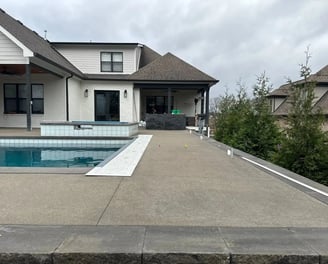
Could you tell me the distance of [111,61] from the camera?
20.3 m

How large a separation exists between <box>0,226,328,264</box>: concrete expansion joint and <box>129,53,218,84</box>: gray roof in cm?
1553

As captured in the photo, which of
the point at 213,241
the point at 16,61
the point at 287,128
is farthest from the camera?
the point at 16,61

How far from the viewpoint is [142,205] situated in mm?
3578

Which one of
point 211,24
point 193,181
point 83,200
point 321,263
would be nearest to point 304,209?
point 321,263

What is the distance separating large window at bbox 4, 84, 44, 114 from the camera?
1692 cm

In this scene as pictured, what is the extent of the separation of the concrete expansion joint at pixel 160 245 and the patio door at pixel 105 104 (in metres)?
16.7

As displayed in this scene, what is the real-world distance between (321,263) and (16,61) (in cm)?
1409

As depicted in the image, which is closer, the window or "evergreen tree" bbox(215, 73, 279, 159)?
"evergreen tree" bbox(215, 73, 279, 159)

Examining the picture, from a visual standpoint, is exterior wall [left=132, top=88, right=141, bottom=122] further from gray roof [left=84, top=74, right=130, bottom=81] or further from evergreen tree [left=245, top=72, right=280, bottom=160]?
evergreen tree [left=245, top=72, right=280, bottom=160]

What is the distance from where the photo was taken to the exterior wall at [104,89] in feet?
61.2

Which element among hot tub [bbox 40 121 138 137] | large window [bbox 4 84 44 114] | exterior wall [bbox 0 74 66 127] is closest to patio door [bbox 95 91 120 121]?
exterior wall [bbox 0 74 66 127]

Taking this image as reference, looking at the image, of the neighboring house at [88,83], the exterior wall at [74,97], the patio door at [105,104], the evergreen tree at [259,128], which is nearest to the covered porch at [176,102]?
the neighboring house at [88,83]

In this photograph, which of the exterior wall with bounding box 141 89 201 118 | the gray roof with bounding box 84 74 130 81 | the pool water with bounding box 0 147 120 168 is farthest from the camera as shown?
the exterior wall with bounding box 141 89 201 118

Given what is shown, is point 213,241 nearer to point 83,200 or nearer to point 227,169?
point 83,200
